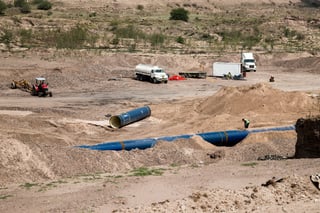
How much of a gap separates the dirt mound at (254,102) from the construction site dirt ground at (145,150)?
0.06m

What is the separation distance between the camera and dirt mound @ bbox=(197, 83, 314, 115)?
3675cm

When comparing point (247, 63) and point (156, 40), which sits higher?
point (156, 40)

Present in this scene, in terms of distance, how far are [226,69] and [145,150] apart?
32.8 metres

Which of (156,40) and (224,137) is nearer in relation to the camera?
(224,137)

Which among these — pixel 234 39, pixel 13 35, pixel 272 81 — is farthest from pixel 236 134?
pixel 234 39

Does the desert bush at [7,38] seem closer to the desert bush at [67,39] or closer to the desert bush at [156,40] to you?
the desert bush at [67,39]

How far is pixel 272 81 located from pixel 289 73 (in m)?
9.07

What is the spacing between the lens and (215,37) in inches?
3474

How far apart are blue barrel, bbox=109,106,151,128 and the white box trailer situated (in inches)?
872

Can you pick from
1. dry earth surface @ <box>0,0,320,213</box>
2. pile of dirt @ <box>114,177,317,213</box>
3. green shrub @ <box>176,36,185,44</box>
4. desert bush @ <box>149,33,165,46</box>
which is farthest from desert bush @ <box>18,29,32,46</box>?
pile of dirt @ <box>114,177,317,213</box>

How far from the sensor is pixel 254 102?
37.2 m

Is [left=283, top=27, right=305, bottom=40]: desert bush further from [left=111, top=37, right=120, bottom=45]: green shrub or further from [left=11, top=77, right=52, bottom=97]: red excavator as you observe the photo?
[left=11, top=77, right=52, bottom=97]: red excavator

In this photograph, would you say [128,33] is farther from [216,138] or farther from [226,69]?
[216,138]

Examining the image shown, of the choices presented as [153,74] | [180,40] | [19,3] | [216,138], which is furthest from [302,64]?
[19,3]
